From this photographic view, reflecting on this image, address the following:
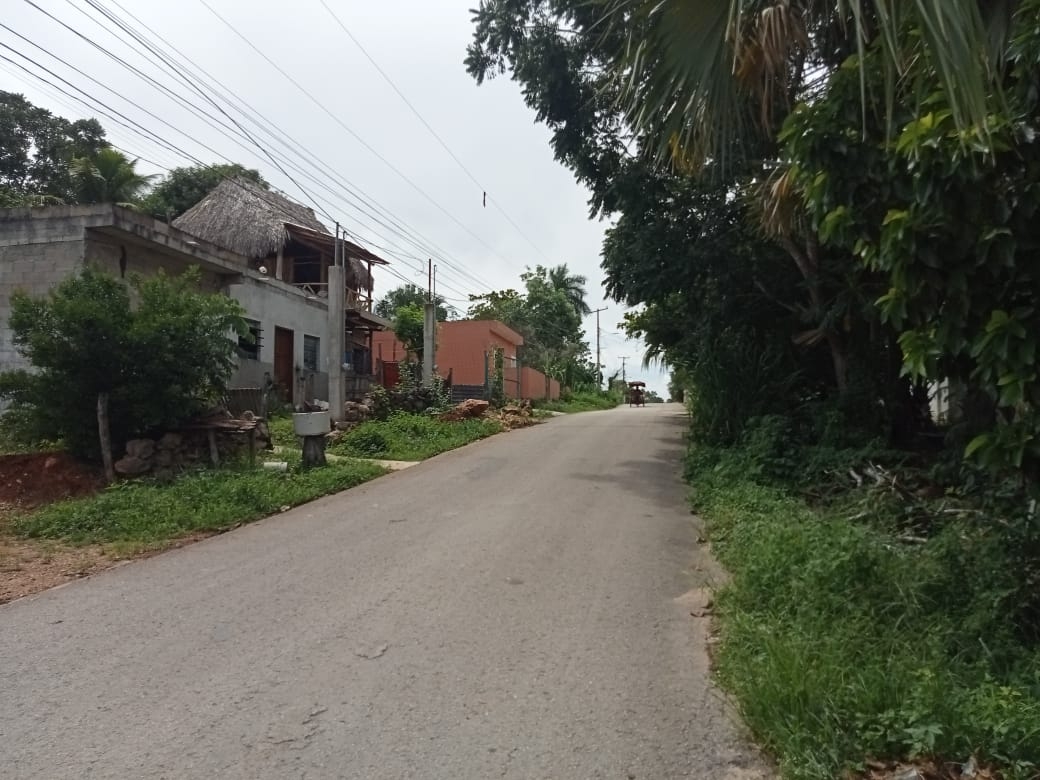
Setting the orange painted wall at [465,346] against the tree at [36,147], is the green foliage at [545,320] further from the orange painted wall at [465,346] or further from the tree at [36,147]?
the tree at [36,147]

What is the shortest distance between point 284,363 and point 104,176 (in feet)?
21.1

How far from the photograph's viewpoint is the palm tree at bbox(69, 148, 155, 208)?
63.0ft

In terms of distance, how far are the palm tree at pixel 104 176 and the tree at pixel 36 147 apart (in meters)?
9.76

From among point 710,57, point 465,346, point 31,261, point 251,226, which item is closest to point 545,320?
point 465,346

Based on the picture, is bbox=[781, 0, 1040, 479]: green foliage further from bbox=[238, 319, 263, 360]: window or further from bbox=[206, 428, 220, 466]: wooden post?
bbox=[238, 319, 263, 360]: window

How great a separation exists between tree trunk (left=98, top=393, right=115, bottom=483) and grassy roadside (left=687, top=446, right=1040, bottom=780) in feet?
26.9

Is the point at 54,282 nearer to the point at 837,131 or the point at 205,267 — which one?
the point at 205,267

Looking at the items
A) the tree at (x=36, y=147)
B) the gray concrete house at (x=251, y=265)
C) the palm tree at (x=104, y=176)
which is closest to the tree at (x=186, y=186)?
the tree at (x=36, y=147)

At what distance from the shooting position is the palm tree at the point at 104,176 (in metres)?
19.2

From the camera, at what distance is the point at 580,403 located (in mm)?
38781

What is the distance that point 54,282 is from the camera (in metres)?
13.9

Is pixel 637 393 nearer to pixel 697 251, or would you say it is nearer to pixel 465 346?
pixel 465 346

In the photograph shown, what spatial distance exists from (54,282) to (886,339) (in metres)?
14.1

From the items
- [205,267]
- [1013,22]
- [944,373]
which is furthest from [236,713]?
[205,267]
